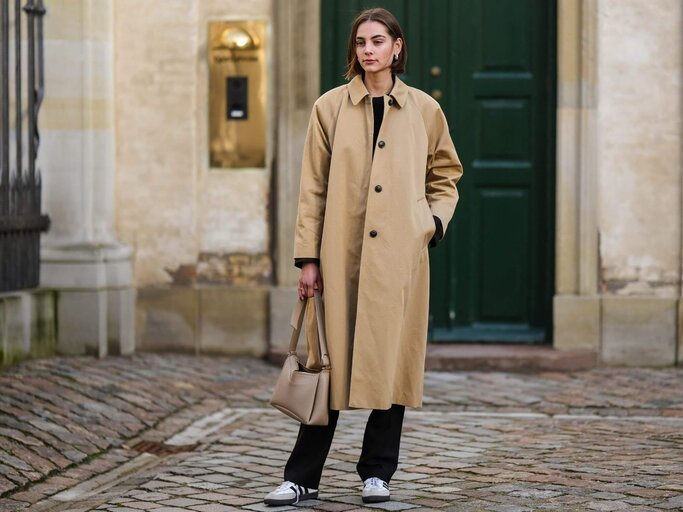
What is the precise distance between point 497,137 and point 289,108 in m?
1.38

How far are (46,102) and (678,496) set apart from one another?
5404 mm

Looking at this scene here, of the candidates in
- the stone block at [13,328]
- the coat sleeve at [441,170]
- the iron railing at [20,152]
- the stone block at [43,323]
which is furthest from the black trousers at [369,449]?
the stone block at [43,323]

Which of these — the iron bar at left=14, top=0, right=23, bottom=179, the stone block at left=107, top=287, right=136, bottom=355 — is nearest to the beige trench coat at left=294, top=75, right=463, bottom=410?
the iron bar at left=14, top=0, right=23, bottom=179

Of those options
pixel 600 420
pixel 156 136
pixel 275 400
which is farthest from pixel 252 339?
pixel 275 400

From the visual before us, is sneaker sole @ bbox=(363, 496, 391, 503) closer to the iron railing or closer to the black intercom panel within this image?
the iron railing

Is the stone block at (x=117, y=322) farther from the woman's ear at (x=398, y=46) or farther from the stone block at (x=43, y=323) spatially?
the woman's ear at (x=398, y=46)

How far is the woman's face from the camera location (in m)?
5.38

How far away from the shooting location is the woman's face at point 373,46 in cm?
538

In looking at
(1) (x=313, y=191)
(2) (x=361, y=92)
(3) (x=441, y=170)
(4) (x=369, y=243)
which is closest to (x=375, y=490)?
(4) (x=369, y=243)

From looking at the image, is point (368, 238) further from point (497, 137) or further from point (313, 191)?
point (497, 137)

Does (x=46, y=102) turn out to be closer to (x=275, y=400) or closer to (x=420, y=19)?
(x=420, y=19)

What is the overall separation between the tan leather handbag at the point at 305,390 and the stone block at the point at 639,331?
173 inches

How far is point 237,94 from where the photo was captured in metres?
9.63

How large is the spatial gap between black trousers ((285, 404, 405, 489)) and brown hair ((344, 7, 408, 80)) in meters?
1.27
